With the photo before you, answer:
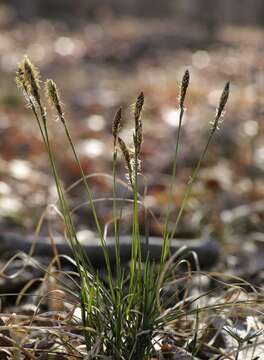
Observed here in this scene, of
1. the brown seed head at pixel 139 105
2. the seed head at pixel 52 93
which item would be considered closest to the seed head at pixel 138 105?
the brown seed head at pixel 139 105

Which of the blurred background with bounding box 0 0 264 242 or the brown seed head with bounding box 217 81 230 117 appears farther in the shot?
the blurred background with bounding box 0 0 264 242

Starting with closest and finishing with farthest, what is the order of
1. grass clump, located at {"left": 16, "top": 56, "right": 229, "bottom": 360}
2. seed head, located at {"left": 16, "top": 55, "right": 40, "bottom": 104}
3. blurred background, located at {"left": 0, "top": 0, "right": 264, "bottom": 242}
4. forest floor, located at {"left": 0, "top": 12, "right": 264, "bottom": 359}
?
seed head, located at {"left": 16, "top": 55, "right": 40, "bottom": 104}, grass clump, located at {"left": 16, "top": 56, "right": 229, "bottom": 360}, forest floor, located at {"left": 0, "top": 12, "right": 264, "bottom": 359}, blurred background, located at {"left": 0, "top": 0, "right": 264, "bottom": 242}

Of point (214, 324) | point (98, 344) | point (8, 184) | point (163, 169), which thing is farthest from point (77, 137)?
point (98, 344)

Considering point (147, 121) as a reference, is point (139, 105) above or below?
below

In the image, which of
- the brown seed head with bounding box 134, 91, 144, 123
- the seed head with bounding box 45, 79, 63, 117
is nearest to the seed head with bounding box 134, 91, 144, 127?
the brown seed head with bounding box 134, 91, 144, 123

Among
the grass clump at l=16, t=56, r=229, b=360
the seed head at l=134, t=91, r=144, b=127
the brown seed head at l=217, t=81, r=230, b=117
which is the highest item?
the brown seed head at l=217, t=81, r=230, b=117

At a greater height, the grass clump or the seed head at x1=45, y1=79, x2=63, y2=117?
the seed head at x1=45, y1=79, x2=63, y2=117

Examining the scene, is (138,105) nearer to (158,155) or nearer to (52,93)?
(52,93)

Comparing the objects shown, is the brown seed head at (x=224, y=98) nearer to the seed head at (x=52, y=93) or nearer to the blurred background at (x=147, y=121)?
the blurred background at (x=147, y=121)

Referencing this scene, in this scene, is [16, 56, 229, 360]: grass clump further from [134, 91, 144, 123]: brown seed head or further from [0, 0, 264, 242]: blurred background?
[0, 0, 264, 242]: blurred background

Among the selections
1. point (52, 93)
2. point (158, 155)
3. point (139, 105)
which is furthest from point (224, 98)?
point (158, 155)
